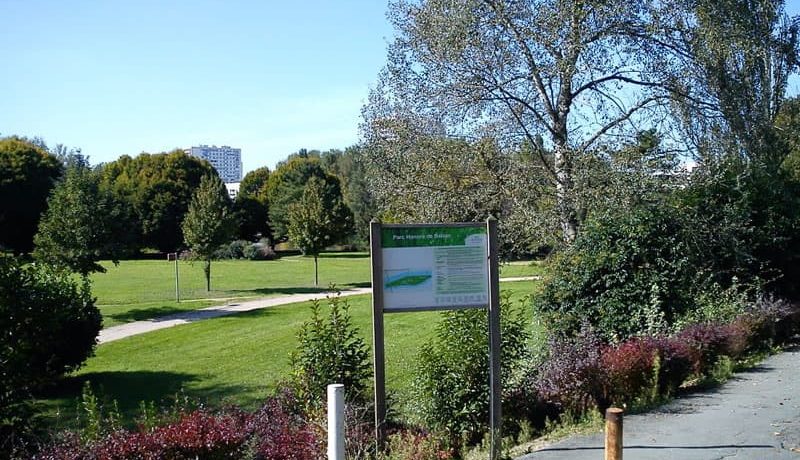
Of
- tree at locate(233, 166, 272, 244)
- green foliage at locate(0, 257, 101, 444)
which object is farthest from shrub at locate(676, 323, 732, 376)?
tree at locate(233, 166, 272, 244)

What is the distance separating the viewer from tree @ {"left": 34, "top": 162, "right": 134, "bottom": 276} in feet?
84.3

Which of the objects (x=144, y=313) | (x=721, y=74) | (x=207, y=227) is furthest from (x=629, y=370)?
(x=207, y=227)

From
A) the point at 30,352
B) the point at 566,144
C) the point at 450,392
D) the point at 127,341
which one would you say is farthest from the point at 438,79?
the point at 127,341

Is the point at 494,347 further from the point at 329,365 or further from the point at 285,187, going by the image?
the point at 285,187

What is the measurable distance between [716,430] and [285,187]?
2896 inches

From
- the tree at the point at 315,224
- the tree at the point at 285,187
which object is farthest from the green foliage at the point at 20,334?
the tree at the point at 285,187

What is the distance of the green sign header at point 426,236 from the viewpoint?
6.79 m

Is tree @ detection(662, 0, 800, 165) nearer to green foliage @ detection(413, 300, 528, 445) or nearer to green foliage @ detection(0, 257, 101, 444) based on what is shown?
green foliage @ detection(413, 300, 528, 445)

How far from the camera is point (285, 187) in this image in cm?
7919

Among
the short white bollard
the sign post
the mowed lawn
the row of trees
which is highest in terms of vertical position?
the row of trees

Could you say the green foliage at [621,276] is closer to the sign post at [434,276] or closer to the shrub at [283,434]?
the sign post at [434,276]

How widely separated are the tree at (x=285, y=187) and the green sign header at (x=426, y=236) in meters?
62.8

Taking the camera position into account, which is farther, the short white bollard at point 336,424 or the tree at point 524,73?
the tree at point 524,73

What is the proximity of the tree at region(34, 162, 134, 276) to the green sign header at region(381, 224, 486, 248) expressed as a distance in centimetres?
2111
